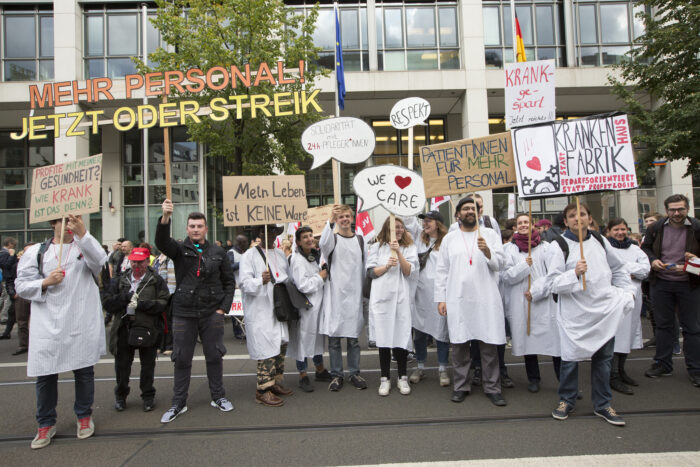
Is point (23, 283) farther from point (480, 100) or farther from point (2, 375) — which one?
point (480, 100)

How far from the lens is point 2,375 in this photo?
666 centimetres

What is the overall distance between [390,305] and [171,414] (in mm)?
2487

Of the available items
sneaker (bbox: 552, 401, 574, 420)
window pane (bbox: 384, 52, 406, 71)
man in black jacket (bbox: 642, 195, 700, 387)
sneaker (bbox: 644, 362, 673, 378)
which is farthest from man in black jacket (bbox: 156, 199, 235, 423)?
window pane (bbox: 384, 52, 406, 71)

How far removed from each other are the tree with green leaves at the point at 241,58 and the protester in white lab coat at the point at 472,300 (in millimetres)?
8530

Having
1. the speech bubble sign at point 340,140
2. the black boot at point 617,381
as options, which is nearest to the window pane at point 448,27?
the speech bubble sign at point 340,140

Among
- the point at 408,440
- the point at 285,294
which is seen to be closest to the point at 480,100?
the point at 285,294

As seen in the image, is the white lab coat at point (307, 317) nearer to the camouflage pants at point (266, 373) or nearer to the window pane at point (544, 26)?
the camouflage pants at point (266, 373)

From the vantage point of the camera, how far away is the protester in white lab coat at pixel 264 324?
16.6ft

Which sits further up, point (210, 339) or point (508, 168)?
point (508, 168)

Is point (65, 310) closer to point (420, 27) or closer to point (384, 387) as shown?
point (384, 387)

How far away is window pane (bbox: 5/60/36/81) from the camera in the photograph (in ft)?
62.8

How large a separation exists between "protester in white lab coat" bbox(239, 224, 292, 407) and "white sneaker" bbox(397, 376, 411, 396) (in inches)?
49.5

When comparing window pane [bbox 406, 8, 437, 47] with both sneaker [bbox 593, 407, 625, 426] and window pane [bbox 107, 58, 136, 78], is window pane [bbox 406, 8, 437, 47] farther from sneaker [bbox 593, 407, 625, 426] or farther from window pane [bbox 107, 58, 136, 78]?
sneaker [bbox 593, 407, 625, 426]

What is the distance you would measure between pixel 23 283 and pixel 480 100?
706 inches
